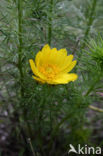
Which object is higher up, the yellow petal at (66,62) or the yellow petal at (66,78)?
the yellow petal at (66,62)

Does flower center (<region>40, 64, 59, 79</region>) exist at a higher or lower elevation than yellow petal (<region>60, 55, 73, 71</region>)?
lower

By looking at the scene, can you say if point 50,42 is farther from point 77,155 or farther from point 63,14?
point 77,155

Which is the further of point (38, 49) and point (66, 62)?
point (38, 49)

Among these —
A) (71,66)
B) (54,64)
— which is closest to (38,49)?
(54,64)

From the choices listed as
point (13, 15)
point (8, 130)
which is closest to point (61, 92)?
point (13, 15)

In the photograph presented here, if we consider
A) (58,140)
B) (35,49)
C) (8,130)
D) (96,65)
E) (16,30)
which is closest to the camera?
(96,65)

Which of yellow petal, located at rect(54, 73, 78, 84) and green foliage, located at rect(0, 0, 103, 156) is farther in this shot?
green foliage, located at rect(0, 0, 103, 156)

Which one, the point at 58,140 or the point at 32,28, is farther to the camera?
the point at 58,140

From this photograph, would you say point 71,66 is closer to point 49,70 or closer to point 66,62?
point 66,62
